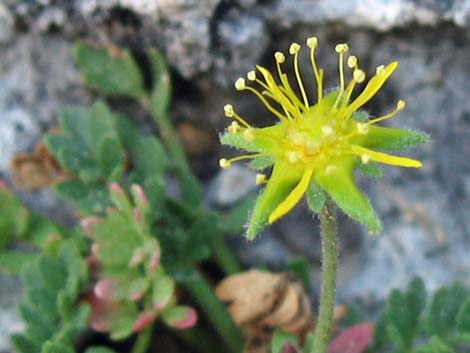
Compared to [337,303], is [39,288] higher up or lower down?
higher up

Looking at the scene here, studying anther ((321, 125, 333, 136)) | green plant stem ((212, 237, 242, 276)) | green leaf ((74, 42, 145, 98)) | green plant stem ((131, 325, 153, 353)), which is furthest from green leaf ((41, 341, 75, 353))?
green leaf ((74, 42, 145, 98))

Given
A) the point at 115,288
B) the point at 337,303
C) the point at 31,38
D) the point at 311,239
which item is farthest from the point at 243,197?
the point at 31,38

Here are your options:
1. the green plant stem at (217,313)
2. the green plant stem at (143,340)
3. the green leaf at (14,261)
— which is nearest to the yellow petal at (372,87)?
the green plant stem at (217,313)

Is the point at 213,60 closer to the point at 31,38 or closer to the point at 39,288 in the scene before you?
the point at 31,38

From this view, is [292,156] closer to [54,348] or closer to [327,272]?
[327,272]

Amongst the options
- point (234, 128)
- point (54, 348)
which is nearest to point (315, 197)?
point (234, 128)

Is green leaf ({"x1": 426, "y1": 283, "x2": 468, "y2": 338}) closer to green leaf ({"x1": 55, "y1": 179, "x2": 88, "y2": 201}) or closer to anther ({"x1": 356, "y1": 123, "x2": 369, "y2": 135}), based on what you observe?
anther ({"x1": 356, "y1": 123, "x2": 369, "y2": 135})
